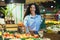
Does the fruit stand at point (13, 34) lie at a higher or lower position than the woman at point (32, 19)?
lower

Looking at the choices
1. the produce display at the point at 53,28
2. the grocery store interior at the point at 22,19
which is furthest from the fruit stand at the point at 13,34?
the produce display at the point at 53,28

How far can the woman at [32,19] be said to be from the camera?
2.70m

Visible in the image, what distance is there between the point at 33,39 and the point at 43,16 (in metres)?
0.29

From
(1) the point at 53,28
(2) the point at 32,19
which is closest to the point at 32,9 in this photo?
(2) the point at 32,19

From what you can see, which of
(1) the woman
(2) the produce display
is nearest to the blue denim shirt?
(1) the woman

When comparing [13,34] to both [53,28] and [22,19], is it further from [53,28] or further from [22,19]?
[53,28]

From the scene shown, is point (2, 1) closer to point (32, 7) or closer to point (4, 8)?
point (4, 8)

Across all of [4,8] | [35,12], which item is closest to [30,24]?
[35,12]

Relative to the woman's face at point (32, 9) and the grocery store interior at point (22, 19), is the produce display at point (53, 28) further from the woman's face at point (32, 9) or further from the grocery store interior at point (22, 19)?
the woman's face at point (32, 9)

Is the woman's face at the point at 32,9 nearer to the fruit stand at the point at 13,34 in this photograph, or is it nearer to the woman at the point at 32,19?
the woman at the point at 32,19

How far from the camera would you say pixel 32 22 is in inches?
107

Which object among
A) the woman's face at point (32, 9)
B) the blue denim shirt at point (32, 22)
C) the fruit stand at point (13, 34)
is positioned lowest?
the fruit stand at point (13, 34)

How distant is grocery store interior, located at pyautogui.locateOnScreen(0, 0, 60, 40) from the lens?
267 cm

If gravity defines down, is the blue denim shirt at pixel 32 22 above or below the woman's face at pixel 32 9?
below
